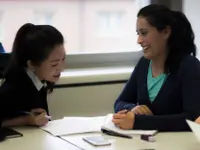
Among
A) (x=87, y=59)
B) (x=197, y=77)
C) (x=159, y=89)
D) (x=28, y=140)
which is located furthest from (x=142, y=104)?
(x=87, y=59)

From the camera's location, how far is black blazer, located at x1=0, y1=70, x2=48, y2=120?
1.93 meters

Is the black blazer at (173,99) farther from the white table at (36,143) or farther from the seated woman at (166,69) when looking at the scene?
the white table at (36,143)

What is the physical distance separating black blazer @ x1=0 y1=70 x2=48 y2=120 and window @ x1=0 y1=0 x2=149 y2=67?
0.91 metres

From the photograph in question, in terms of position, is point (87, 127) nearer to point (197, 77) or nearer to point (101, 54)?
point (197, 77)

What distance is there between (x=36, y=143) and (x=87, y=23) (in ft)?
5.01

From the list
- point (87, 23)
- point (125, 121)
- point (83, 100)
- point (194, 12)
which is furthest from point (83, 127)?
point (194, 12)

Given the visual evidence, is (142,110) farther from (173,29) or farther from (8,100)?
(8,100)

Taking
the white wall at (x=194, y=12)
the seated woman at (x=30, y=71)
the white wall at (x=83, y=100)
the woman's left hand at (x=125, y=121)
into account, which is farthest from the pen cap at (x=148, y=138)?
the white wall at (x=194, y=12)

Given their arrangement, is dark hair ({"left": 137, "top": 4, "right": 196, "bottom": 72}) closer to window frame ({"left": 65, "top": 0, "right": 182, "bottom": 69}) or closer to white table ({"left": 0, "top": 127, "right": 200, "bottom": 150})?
white table ({"left": 0, "top": 127, "right": 200, "bottom": 150})

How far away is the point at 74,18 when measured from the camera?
302 cm

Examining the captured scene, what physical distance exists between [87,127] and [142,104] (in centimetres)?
37

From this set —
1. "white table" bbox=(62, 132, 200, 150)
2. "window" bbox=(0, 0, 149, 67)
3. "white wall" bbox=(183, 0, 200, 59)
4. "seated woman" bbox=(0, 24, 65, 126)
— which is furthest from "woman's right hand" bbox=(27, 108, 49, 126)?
"white wall" bbox=(183, 0, 200, 59)

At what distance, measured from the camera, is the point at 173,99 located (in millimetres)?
2025

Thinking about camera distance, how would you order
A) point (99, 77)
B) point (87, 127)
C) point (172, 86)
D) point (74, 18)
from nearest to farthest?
1. point (87, 127)
2. point (172, 86)
3. point (99, 77)
4. point (74, 18)
